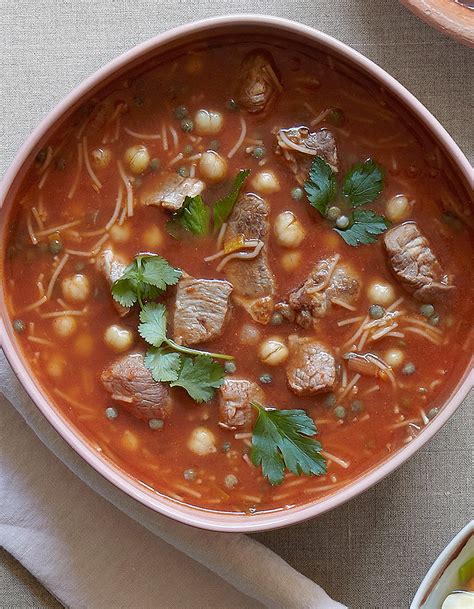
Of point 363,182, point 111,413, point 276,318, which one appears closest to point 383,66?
point 363,182

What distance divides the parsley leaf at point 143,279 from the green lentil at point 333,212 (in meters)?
0.53

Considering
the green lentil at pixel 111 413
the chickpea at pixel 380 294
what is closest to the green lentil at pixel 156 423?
the green lentil at pixel 111 413

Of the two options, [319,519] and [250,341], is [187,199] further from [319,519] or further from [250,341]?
[319,519]

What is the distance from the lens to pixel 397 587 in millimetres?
3312

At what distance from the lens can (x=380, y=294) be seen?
303cm

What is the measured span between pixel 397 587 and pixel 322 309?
1.12m

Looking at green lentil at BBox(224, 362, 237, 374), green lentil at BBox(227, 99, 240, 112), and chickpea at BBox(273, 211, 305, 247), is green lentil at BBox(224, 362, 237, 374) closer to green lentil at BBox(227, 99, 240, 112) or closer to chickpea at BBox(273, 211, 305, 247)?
chickpea at BBox(273, 211, 305, 247)

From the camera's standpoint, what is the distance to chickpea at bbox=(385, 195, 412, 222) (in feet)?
9.86

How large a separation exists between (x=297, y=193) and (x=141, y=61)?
26.5 inches

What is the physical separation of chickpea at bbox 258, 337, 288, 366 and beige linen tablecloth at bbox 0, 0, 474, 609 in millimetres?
662

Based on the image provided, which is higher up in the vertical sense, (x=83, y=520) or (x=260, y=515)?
(x=260, y=515)

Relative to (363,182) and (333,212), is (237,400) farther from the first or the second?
(363,182)

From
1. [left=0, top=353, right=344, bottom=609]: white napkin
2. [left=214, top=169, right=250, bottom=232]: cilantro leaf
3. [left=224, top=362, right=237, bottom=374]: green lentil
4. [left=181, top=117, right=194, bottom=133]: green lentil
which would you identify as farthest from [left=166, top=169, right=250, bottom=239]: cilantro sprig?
[left=0, top=353, right=344, bottom=609]: white napkin

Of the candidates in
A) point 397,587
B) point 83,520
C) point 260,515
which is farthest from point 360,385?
point 83,520
